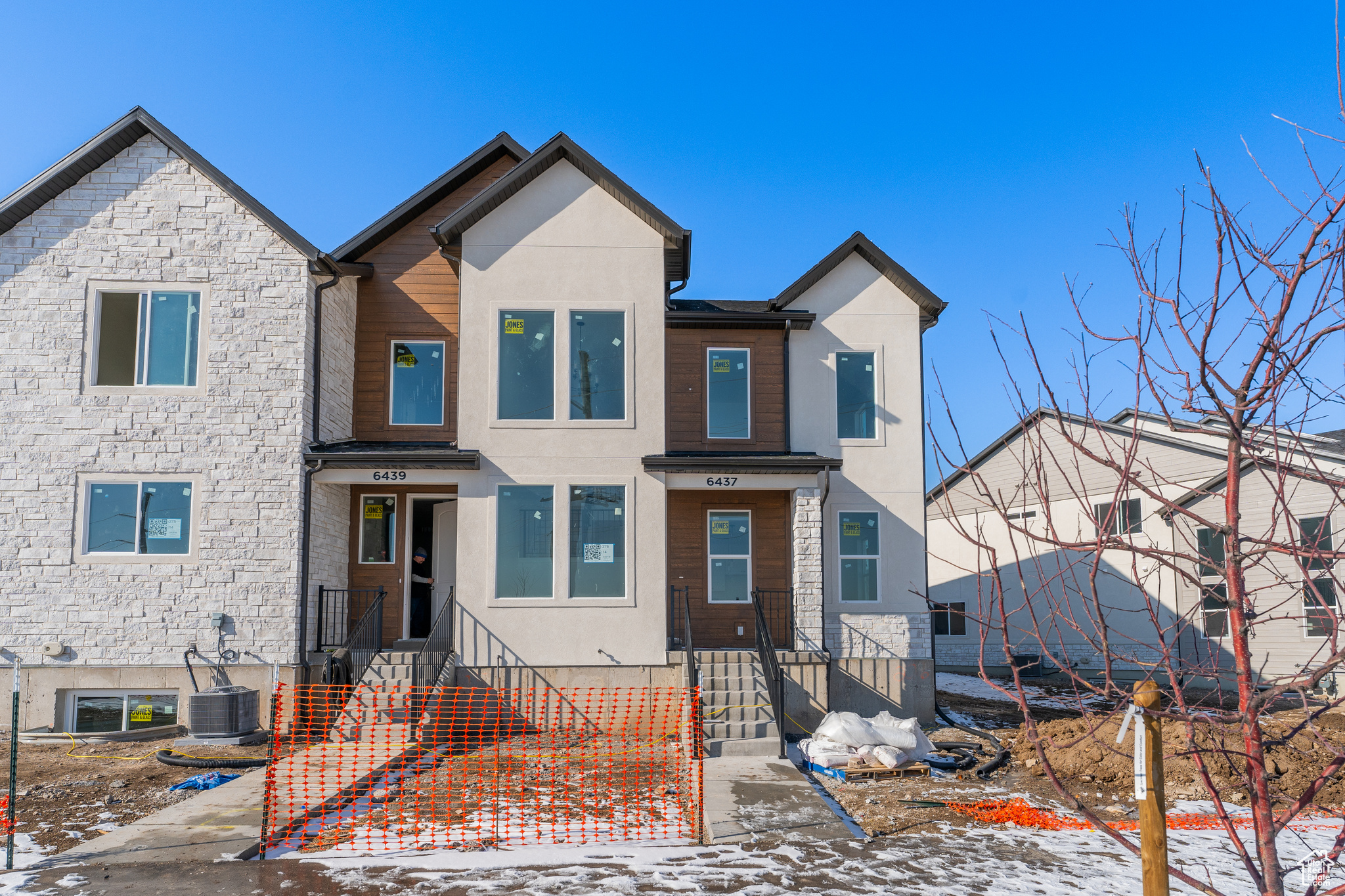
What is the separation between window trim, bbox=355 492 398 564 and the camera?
15.4 meters

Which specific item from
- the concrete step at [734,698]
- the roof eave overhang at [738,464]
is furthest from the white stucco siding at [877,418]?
the concrete step at [734,698]

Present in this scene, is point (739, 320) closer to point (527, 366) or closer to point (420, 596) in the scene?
point (527, 366)

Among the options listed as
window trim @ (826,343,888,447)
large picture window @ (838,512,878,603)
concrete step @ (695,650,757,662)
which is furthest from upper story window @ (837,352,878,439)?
concrete step @ (695,650,757,662)

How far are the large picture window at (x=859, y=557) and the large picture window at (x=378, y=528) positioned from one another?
294 inches

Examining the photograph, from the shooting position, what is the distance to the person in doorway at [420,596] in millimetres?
15445

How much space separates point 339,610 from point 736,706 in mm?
6444

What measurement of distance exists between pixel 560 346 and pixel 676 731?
5.98 meters

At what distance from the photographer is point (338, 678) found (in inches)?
534

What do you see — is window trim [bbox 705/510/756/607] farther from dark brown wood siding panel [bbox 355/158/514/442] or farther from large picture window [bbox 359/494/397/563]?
large picture window [bbox 359/494/397/563]

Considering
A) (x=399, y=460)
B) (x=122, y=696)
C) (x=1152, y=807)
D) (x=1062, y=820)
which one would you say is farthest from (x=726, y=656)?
(x=1152, y=807)

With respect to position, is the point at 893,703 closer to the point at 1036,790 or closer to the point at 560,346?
the point at 1036,790

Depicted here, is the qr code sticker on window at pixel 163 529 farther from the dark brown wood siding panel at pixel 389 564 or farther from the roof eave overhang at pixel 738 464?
the roof eave overhang at pixel 738 464

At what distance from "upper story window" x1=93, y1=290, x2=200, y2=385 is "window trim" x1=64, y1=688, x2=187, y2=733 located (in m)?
4.36

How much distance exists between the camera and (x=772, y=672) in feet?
41.4
